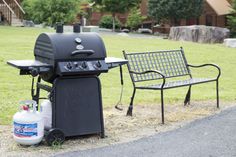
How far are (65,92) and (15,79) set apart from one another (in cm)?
595

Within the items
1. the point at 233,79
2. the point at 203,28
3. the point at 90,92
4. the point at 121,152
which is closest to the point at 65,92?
the point at 90,92

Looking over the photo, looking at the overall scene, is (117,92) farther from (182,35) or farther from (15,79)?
(182,35)

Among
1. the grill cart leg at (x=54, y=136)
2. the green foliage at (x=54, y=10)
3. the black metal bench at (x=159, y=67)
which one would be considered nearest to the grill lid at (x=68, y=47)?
the grill cart leg at (x=54, y=136)

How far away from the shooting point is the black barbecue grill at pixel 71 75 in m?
5.67

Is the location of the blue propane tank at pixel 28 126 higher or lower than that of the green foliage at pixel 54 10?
lower

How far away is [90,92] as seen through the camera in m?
5.99

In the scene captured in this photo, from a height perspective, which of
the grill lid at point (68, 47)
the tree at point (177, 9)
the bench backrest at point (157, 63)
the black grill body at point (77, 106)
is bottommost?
the black grill body at point (77, 106)

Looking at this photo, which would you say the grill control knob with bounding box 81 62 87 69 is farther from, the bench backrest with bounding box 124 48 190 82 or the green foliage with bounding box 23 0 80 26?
the green foliage with bounding box 23 0 80 26

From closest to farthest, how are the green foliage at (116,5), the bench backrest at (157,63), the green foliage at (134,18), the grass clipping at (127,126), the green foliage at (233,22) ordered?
1. the grass clipping at (127,126)
2. the bench backrest at (157,63)
3. the green foliage at (233,22)
4. the green foliage at (116,5)
5. the green foliage at (134,18)

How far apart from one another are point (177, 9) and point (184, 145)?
35.6m

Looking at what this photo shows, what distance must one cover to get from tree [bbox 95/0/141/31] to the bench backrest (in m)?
35.4

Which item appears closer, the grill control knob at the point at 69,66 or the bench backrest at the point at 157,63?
the grill control knob at the point at 69,66

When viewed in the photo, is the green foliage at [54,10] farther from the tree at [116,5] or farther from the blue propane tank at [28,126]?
the blue propane tank at [28,126]

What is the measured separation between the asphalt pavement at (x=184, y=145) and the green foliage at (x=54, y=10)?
29.5 metres
